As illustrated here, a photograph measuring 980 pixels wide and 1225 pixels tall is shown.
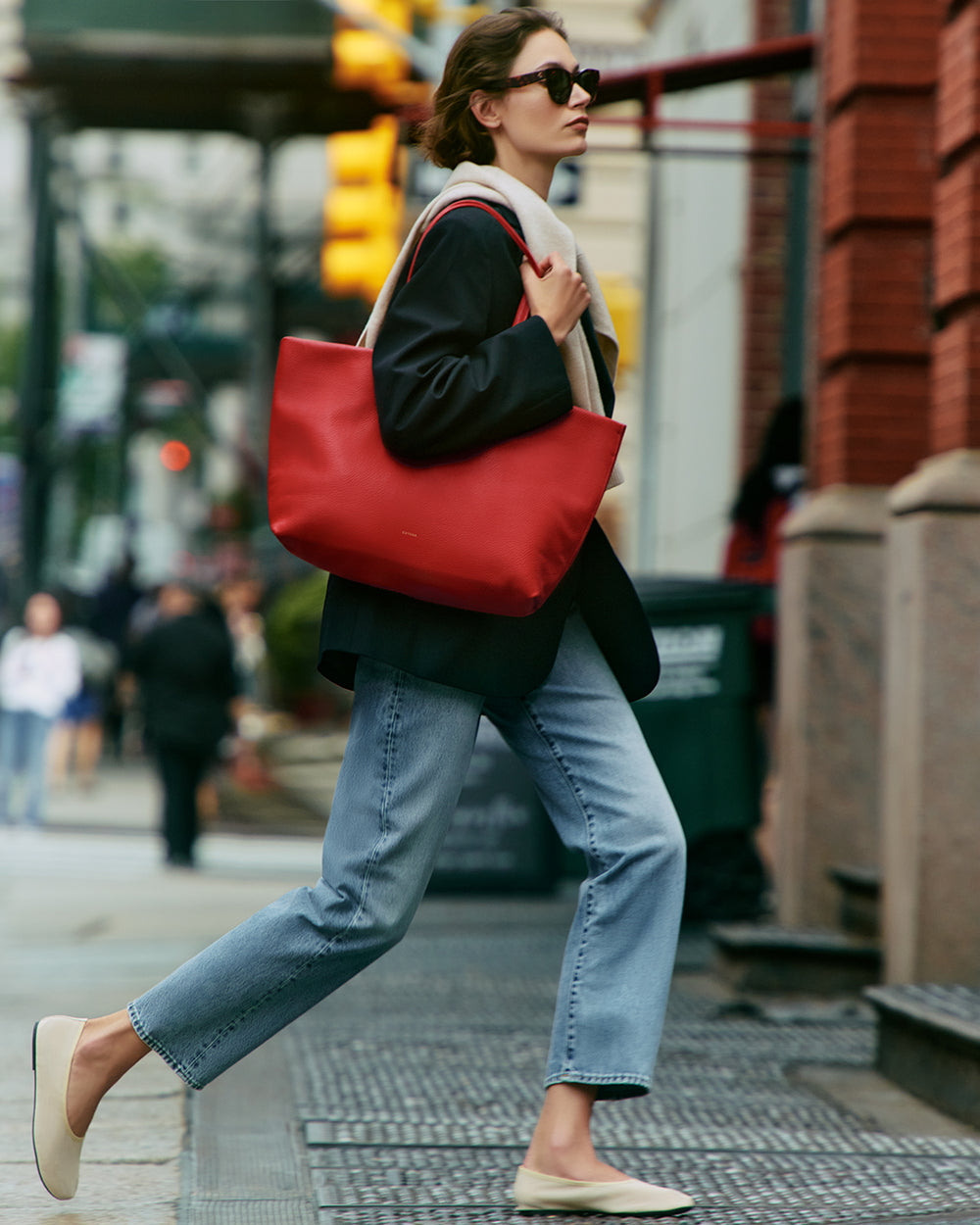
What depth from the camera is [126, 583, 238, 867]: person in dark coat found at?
1179 cm

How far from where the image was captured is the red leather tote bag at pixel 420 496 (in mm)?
3127

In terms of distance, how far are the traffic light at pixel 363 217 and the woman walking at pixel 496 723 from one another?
12.3m

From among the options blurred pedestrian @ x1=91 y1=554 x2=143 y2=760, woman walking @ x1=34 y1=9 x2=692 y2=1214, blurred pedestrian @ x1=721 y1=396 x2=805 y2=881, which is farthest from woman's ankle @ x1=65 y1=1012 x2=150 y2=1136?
blurred pedestrian @ x1=91 y1=554 x2=143 y2=760

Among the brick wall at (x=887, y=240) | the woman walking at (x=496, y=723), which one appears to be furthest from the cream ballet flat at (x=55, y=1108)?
the brick wall at (x=887, y=240)

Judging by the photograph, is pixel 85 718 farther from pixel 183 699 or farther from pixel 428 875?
pixel 428 875

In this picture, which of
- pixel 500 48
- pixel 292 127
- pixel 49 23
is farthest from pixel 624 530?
pixel 500 48

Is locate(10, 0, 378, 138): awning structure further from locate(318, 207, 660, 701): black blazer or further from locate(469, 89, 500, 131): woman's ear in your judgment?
locate(318, 207, 660, 701): black blazer

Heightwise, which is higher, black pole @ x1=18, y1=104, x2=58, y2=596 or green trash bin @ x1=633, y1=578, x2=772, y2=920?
black pole @ x1=18, y1=104, x2=58, y2=596

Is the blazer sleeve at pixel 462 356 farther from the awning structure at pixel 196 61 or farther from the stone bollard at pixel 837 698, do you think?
the awning structure at pixel 196 61

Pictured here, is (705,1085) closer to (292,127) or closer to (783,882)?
(783,882)

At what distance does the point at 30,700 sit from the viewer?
14703mm

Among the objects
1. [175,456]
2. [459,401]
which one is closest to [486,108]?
[459,401]

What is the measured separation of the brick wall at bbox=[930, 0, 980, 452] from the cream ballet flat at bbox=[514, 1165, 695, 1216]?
2846 mm

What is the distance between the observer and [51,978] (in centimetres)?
677
